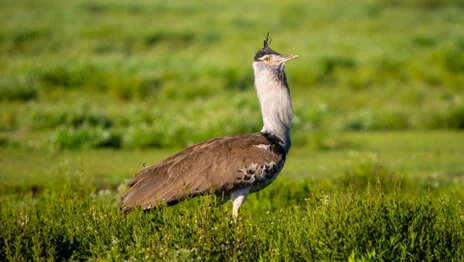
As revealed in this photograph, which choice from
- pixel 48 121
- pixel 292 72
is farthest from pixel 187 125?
pixel 292 72

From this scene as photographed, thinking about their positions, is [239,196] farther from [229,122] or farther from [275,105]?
[229,122]

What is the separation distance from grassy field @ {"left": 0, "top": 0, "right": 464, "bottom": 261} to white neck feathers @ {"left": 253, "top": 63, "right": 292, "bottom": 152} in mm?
697

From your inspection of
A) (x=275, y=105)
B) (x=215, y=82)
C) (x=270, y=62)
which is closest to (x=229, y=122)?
(x=215, y=82)

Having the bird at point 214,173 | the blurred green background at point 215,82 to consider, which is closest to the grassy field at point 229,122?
the blurred green background at point 215,82

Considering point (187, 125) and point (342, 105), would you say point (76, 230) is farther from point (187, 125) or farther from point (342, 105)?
point (342, 105)

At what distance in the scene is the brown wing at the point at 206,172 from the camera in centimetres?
684

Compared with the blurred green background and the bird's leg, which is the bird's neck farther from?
the blurred green background

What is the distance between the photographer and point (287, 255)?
601 centimetres

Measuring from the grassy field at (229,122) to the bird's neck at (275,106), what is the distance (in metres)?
0.69

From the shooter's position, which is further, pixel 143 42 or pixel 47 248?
pixel 143 42

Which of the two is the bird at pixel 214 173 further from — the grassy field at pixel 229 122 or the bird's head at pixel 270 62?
the bird's head at pixel 270 62

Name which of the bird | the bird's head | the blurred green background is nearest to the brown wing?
the bird

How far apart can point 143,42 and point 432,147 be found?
1311 cm

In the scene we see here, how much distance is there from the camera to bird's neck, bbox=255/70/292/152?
24.2 feet
